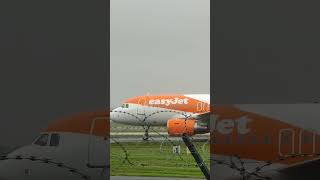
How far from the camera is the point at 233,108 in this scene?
35.6 ft

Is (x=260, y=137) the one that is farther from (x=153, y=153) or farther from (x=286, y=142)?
(x=153, y=153)

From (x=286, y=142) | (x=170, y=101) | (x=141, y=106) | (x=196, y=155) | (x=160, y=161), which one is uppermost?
(x=170, y=101)

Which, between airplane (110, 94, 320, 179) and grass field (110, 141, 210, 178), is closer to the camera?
airplane (110, 94, 320, 179)
